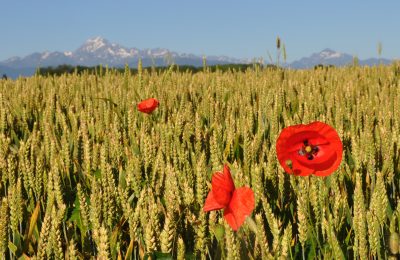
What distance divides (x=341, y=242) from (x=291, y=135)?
0.24m

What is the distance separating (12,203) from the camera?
0.90 m

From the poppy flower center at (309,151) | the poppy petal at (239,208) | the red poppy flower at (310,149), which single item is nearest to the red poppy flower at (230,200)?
the poppy petal at (239,208)

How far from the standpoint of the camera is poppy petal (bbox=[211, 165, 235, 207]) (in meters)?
0.73

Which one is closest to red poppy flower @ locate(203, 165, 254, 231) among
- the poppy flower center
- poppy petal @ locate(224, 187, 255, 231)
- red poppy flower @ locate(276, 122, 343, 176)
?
poppy petal @ locate(224, 187, 255, 231)

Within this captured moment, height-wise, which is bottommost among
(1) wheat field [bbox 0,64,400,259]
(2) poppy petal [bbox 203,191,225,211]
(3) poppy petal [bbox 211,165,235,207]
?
(1) wheat field [bbox 0,64,400,259]

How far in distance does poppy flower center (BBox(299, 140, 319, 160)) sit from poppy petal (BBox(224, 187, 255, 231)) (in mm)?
301

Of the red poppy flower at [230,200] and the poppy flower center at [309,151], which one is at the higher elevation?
the poppy flower center at [309,151]

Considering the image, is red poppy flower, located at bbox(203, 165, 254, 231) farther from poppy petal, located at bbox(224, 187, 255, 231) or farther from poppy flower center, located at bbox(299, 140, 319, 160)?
poppy flower center, located at bbox(299, 140, 319, 160)

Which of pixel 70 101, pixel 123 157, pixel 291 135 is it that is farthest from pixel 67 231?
pixel 70 101

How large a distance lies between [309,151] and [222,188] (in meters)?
0.33

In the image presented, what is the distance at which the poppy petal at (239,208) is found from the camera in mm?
703

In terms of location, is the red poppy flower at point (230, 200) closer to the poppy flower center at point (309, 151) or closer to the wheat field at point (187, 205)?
the wheat field at point (187, 205)

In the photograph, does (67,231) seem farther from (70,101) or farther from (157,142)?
(70,101)

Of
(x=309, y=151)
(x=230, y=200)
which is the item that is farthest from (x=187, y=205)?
(x=309, y=151)
